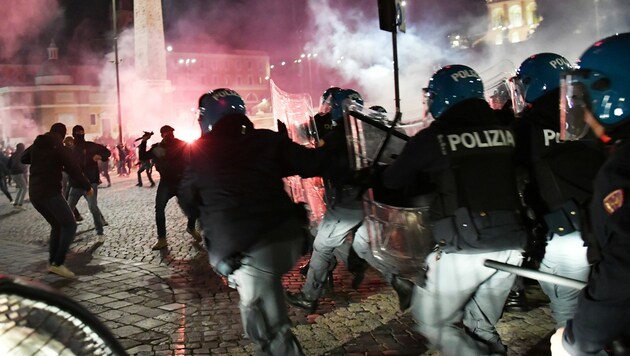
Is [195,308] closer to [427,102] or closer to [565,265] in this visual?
[427,102]

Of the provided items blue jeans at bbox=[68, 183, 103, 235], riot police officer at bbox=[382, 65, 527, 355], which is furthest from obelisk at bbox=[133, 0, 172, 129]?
riot police officer at bbox=[382, 65, 527, 355]

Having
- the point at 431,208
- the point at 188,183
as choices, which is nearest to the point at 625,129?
the point at 431,208

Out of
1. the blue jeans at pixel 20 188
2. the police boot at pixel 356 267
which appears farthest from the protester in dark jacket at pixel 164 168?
the blue jeans at pixel 20 188

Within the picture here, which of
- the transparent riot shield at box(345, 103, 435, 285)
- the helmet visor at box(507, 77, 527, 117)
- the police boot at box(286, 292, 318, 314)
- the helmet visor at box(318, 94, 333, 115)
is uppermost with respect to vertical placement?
the helmet visor at box(318, 94, 333, 115)

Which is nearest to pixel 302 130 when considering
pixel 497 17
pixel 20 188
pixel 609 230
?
pixel 609 230

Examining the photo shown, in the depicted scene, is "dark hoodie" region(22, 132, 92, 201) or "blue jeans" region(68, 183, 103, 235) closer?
"dark hoodie" region(22, 132, 92, 201)

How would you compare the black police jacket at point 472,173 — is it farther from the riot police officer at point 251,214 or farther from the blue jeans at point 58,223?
the blue jeans at point 58,223

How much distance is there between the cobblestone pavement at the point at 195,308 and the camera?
4109 mm

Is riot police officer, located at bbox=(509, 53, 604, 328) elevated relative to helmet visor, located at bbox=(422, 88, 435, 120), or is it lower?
lower

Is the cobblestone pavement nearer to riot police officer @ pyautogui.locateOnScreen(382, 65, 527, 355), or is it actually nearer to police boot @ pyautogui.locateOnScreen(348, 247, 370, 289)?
police boot @ pyautogui.locateOnScreen(348, 247, 370, 289)

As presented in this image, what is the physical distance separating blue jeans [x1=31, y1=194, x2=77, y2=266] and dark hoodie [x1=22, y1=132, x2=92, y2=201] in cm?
9

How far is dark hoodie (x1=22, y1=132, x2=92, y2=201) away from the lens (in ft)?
20.9

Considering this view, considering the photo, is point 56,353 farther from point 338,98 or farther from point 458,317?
point 338,98

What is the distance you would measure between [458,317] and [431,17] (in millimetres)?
30750
